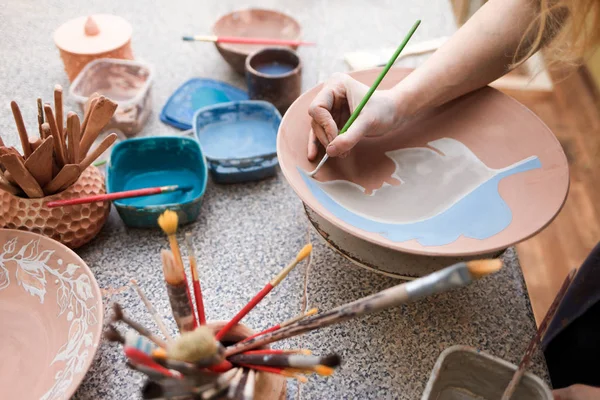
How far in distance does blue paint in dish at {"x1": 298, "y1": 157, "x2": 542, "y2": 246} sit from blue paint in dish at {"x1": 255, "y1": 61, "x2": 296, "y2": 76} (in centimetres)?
42

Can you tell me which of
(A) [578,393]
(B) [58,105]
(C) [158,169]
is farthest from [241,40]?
(A) [578,393]

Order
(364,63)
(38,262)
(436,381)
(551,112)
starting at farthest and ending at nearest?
(551,112) < (364,63) < (38,262) < (436,381)

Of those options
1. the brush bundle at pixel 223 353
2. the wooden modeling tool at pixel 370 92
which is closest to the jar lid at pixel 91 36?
the wooden modeling tool at pixel 370 92

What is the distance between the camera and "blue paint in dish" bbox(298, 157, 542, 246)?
598mm

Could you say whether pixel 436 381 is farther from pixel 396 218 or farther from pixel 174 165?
pixel 174 165

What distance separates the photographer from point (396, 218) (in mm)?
648

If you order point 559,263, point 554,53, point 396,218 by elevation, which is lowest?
point 559,263

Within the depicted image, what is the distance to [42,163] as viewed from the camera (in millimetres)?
636

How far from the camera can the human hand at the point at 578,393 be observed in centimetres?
68

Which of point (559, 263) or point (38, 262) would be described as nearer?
point (38, 262)

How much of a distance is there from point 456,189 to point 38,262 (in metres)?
0.60

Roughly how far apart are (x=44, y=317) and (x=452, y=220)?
0.56 m

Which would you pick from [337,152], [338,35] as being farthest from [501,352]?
[338,35]

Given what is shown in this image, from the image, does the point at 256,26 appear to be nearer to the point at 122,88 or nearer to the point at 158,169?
the point at 122,88
